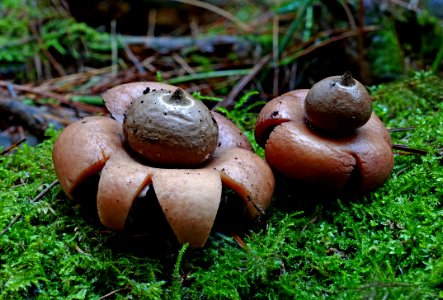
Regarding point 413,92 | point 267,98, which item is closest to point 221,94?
point 267,98

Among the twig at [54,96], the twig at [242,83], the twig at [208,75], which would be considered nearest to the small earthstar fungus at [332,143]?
the twig at [242,83]

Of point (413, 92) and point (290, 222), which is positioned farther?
point (413, 92)

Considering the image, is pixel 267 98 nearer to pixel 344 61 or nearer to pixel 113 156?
pixel 344 61

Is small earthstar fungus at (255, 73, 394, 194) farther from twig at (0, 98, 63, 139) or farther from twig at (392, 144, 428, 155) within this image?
twig at (0, 98, 63, 139)

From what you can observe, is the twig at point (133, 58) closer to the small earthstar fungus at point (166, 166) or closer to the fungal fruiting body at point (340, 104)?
the small earthstar fungus at point (166, 166)

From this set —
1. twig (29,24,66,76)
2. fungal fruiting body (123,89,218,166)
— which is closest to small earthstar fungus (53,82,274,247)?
fungal fruiting body (123,89,218,166)

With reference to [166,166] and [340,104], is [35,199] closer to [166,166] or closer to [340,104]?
[166,166]
